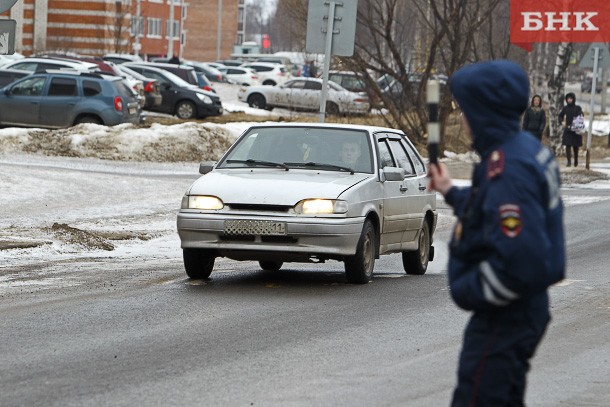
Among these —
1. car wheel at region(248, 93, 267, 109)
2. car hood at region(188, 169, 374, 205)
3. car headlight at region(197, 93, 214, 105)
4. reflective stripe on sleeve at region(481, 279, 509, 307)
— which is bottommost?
car wheel at region(248, 93, 267, 109)

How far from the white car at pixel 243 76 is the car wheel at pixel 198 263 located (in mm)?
69469

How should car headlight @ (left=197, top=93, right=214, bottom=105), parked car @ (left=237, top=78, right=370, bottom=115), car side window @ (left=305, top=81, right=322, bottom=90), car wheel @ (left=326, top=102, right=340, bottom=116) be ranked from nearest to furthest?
car headlight @ (left=197, top=93, right=214, bottom=105) → car wheel @ (left=326, top=102, right=340, bottom=116) → parked car @ (left=237, top=78, right=370, bottom=115) → car side window @ (left=305, top=81, right=322, bottom=90)

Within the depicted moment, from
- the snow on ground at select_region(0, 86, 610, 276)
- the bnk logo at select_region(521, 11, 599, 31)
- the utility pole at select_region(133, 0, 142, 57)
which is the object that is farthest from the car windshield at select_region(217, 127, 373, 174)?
the utility pole at select_region(133, 0, 142, 57)

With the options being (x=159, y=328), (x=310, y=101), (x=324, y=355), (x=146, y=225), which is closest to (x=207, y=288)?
(x=159, y=328)

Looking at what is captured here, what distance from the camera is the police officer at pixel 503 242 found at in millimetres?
4219

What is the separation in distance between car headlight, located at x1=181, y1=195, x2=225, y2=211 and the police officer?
775cm

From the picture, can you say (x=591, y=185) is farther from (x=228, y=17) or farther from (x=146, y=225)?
(x=228, y=17)

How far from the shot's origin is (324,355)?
8688 mm

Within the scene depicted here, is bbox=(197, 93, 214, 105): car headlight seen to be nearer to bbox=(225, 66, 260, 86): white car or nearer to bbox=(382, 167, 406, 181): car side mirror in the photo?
bbox=(382, 167, 406, 181): car side mirror

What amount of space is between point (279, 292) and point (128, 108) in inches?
886

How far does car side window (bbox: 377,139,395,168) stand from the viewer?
44.0ft

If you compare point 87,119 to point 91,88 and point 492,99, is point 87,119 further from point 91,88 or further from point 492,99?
point 492,99

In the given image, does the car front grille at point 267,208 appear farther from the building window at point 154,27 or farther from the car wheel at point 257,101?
the building window at point 154,27

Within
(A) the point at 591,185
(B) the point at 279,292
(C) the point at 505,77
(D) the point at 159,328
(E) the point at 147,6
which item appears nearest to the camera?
(C) the point at 505,77
